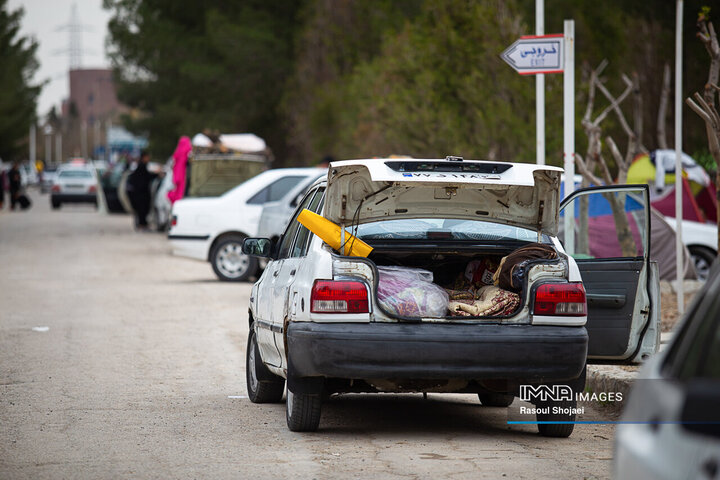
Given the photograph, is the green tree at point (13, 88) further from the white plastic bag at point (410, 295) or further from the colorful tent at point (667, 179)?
the white plastic bag at point (410, 295)

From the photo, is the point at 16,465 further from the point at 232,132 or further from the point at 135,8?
the point at 135,8

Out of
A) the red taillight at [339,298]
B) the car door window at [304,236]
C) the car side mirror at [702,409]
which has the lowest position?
the red taillight at [339,298]

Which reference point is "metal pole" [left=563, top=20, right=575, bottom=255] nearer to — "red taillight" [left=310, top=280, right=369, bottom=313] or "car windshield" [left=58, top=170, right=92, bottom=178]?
"red taillight" [left=310, top=280, right=369, bottom=313]

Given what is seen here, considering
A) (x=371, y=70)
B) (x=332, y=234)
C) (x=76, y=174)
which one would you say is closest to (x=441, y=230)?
(x=332, y=234)

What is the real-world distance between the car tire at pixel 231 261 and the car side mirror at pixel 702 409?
1654cm

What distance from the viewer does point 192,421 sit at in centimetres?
790

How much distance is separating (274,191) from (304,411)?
480 inches

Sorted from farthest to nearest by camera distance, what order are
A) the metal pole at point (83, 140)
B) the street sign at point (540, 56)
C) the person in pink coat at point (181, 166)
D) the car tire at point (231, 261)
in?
the metal pole at point (83, 140) < the person in pink coat at point (181, 166) < the car tire at point (231, 261) < the street sign at point (540, 56)

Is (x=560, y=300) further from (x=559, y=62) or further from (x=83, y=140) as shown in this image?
(x=83, y=140)

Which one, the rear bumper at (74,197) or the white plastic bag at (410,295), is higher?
the white plastic bag at (410,295)

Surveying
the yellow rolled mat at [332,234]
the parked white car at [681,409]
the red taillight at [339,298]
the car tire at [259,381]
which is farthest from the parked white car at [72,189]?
the parked white car at [681,409]

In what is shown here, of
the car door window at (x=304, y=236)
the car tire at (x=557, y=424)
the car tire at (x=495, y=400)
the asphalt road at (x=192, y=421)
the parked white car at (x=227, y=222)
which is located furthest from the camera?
the parked white car at (x=227, y=222)

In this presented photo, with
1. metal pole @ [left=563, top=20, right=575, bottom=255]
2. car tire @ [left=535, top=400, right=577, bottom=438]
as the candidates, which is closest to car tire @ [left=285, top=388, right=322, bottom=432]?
car tire @ [left=535, top=400, right=577, bottom=438]

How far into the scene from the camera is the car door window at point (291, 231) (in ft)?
27.4
